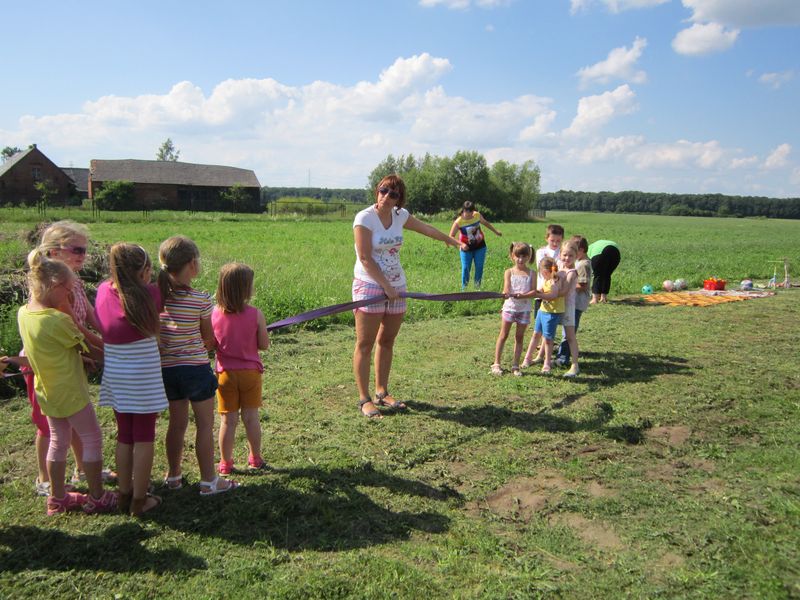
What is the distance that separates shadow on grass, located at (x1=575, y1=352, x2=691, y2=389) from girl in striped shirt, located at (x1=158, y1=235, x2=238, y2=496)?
4.31 m

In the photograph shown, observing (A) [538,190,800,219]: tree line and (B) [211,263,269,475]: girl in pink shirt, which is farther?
(A) [538,190,800,219]: tree line

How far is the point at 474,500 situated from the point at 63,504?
8.80 feet

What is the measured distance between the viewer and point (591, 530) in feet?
11.6

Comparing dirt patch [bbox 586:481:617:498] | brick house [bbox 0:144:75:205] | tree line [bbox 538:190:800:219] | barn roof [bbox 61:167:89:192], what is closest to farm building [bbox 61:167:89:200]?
barn roof [bbox 61:167:89:192]

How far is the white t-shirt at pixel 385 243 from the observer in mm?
5266

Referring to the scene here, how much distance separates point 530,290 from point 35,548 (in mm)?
5343

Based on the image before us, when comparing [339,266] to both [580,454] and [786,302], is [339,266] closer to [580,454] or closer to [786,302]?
[786,302]

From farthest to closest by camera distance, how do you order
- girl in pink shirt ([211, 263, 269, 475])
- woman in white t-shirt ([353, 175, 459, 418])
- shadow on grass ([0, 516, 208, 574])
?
1. woman in white t-shirt ([353, 175, 459, 418])
2. girl in pink shirt ([211, 263, 269, 475])
3. shadow on grass ([0, 516, 208, 574])

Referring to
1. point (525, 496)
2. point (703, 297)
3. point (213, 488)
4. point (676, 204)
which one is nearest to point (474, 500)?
point (525, 496)

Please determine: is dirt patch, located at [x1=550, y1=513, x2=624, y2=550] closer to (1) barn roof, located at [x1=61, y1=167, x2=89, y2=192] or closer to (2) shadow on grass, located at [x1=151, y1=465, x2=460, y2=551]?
(2) shadow on grass, located at [x1=151, y1=465, x2=460, y2=551]

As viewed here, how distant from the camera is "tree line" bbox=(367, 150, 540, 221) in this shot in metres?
75.3

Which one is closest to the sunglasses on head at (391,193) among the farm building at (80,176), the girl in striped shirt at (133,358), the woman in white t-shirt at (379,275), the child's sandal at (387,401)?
the woman in white t-shirt at (379,275)

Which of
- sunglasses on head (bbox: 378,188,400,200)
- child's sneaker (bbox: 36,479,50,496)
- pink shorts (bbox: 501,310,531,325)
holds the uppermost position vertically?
sunglasses on head (bbox: 378,188,400,200)

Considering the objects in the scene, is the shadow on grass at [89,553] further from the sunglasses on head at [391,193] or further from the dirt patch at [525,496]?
the sunglasses on head at [391,193]
